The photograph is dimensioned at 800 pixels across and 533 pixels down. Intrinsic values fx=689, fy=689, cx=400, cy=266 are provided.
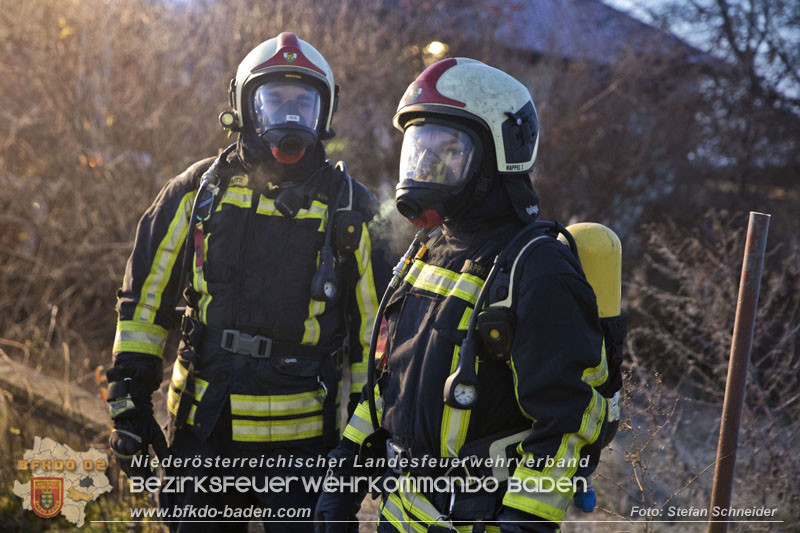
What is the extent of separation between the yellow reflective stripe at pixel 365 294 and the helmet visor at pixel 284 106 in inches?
21.8

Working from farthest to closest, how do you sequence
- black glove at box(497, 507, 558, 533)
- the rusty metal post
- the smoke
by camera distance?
Answer: the smoke, the rusty metal post, black glove at box(497, 507, 558, 533)

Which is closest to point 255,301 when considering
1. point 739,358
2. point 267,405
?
point 267,405

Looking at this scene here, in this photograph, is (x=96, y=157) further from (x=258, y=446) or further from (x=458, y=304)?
(x=458, y=304)

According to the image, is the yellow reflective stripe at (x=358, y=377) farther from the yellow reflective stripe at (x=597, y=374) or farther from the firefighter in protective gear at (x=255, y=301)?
the yellow reflective stripe at (x=597, y=374)

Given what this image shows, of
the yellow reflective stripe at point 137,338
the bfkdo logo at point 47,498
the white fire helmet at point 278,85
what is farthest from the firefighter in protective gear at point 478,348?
the bfkdo logo at point 47,498

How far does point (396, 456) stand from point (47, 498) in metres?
2.96

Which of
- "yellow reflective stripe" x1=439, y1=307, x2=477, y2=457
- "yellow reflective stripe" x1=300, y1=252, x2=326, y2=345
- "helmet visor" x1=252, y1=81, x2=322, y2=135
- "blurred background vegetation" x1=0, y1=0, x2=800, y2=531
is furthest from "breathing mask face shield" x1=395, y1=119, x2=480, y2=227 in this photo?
"blurred background vegetation" x1=0, y1=0, x2=800, y2=531

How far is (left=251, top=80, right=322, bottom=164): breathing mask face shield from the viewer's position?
298 cm

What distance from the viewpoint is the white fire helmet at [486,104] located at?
2.10 m

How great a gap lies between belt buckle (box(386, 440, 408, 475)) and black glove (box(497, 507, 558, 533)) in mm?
383

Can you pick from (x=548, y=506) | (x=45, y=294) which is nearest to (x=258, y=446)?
(x=548, y=506)

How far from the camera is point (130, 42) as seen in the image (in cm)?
753

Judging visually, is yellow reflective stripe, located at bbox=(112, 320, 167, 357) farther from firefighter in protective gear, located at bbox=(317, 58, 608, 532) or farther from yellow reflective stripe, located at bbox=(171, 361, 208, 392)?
firefighter in protective gear, located at bbox=(317, 58, 608, 532)

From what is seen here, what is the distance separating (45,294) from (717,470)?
6483mm
